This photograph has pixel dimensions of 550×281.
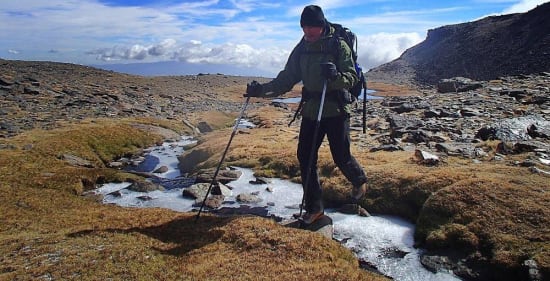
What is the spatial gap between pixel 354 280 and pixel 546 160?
11.9 metres

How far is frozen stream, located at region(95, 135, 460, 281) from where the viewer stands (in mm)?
10211

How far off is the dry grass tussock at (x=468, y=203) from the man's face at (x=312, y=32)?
21.6 feet

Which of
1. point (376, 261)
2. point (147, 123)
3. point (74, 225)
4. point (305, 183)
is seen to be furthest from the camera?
point (147, 123)

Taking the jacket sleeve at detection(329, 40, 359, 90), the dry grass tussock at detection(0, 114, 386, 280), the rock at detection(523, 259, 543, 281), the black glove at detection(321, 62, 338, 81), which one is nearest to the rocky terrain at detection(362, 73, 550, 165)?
the rock at detection(523, 259, 543, 281)

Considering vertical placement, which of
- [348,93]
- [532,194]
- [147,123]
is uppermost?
[348,93]

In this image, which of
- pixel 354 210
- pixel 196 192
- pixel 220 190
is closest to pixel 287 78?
pixel 354 210

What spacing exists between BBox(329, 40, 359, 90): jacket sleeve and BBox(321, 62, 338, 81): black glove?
367 millimetres

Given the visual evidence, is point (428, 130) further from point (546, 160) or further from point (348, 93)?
point (348, 93)

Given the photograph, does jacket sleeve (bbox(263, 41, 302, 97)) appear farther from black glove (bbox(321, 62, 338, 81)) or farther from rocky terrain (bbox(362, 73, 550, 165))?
rocky terrain (bbox(362, 73, 550, 165))

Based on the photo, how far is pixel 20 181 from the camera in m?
16.4

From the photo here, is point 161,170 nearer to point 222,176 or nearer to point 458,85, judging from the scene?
point 222,176

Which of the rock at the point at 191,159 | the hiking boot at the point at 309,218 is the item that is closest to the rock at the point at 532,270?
the hiking boot at the point at 309,218

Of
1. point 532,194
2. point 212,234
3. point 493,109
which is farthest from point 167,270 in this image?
point 493,109

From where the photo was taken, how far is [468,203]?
1192 cm
